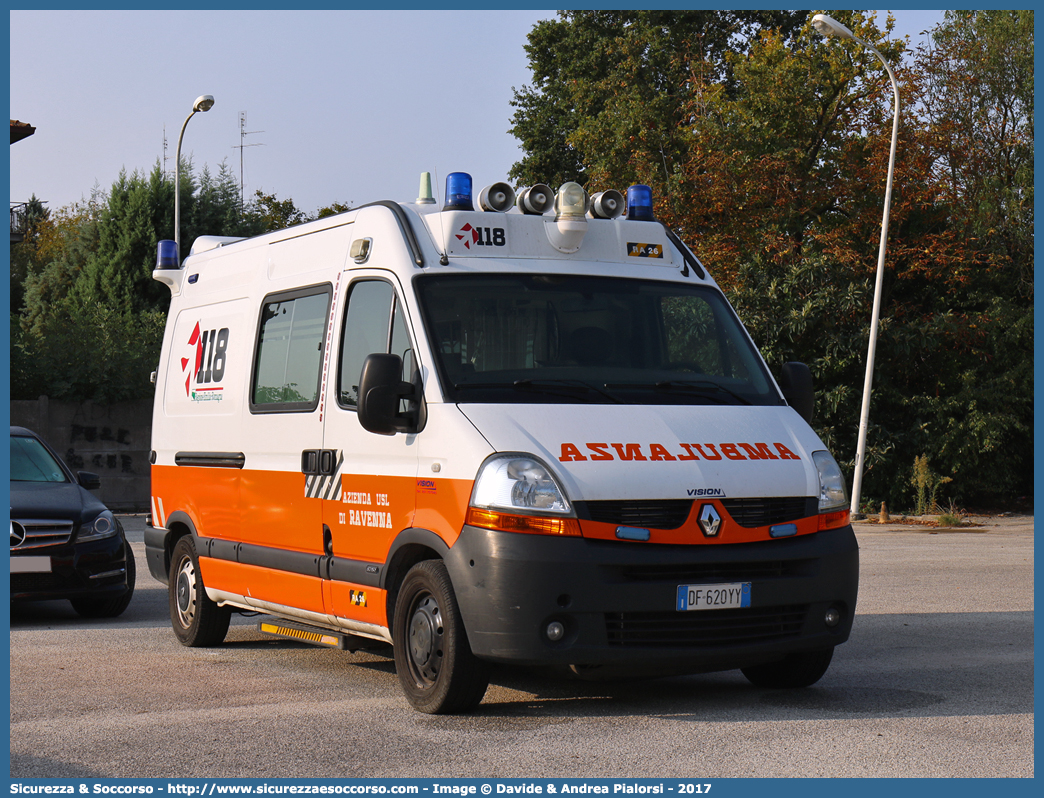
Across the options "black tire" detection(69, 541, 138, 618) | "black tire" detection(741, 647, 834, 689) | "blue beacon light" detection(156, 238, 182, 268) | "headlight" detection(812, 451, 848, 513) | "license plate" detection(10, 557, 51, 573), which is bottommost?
"black tire" detection(69, 541, 138, 618)

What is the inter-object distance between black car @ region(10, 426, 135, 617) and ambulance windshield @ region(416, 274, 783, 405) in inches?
193

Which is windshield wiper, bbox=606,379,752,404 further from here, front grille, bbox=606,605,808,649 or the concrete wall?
the concrete wall

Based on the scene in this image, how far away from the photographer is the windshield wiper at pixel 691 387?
6.89m

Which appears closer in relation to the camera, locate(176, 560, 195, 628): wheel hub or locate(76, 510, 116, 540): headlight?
locate(176, 560, 195, 628): wheel hub

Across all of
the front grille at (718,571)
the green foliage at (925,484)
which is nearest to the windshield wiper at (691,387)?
the front grille at (718,571)

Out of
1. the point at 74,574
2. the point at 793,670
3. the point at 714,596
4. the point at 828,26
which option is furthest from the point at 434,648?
the point at 828,26

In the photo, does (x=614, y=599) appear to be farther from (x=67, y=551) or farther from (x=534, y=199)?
(x=67, y=551)

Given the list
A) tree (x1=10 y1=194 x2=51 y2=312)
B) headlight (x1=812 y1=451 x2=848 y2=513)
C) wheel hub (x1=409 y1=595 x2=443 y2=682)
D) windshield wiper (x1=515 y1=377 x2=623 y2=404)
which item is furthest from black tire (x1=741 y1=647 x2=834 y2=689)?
tree (x1=10 y1=194 x2=51 y2=312)

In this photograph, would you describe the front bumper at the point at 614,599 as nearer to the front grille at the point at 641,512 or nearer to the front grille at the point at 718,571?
the front grille at the point at 718,571

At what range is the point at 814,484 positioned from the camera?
668 centimetres

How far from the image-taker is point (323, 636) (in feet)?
24.8

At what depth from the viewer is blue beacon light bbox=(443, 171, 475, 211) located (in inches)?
288

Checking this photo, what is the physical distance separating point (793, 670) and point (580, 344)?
2168 millimetres

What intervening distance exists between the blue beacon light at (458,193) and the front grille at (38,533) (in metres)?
5.02
